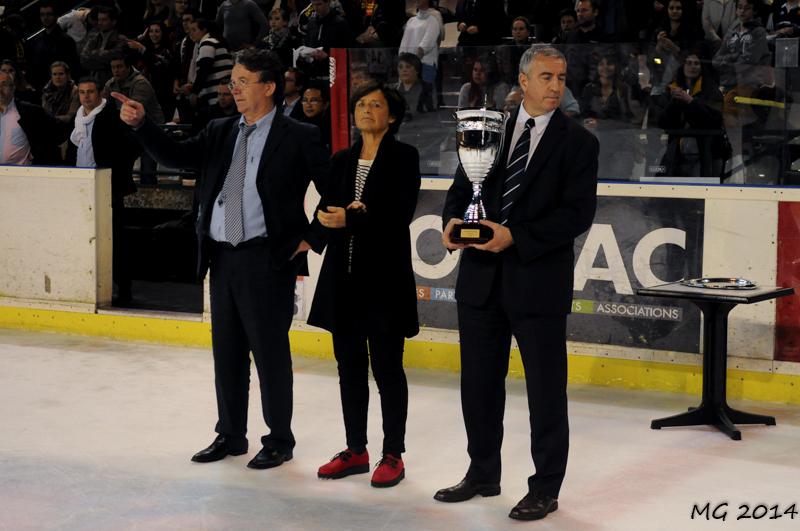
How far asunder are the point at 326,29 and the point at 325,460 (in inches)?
250

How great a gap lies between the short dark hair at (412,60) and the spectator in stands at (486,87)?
1.16 feet

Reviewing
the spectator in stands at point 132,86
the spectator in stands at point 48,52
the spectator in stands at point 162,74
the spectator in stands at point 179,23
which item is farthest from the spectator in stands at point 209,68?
the spectator in stands at point 48,52

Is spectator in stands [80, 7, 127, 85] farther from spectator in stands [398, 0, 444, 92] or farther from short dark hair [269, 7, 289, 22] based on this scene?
Result: spectator in stands [398, 0, 444, 92]

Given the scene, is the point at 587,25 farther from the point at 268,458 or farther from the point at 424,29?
the point at 268,458

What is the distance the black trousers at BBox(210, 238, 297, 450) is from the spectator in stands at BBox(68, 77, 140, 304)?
11.9ft

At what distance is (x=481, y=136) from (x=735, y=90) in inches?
117

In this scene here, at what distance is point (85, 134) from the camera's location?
30.8 ft

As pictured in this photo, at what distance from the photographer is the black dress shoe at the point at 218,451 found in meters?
5.29

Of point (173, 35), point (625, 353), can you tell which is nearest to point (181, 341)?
point (625, 353)

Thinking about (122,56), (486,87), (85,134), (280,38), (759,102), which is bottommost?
(85,134)

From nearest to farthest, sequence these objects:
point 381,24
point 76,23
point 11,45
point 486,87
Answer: point 486,87 < point 381,24 < point 11,45 < point 76,23

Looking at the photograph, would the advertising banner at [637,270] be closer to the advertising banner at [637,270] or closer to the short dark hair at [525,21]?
the advertising banner at [637,270]

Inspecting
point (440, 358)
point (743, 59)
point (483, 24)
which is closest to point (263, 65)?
point (440, 358)

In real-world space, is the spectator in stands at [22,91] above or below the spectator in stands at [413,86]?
above
